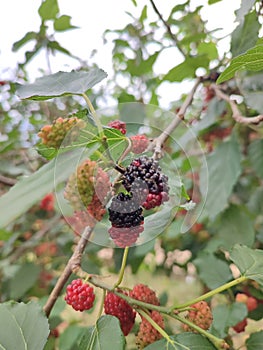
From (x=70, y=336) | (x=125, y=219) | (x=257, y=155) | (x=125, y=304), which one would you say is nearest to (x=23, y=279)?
(x=70, y=336)

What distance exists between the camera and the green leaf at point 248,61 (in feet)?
1.64

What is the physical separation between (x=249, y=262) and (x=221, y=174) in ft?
1.64

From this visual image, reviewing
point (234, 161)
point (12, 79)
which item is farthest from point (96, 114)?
point (12, 79)

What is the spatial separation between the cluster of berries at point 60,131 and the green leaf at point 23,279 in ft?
2.96

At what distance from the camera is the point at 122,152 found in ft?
1.72

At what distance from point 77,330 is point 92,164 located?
0.87 meters

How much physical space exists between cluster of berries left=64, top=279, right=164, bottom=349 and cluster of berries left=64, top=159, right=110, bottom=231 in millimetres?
106

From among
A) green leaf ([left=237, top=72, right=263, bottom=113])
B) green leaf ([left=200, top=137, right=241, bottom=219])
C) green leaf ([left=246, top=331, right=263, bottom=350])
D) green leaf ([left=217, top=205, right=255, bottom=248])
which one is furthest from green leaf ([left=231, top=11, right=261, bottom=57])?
green leaf ([left=246, top=331, right=263, bottom=350])

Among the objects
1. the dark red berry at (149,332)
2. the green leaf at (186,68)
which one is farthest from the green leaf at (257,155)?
the dark red berry at (149,332)

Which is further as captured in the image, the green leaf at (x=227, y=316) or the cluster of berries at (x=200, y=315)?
the green leaf at (x=227, y=316)

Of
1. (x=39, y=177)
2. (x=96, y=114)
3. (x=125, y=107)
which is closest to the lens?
(x=39, y=177)

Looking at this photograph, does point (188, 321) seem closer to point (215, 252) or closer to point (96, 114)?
point (96, 114)

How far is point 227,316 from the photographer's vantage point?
0.86 metres

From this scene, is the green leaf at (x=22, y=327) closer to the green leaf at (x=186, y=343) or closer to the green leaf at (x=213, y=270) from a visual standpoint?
the green leaf at (x=186, y=343)
